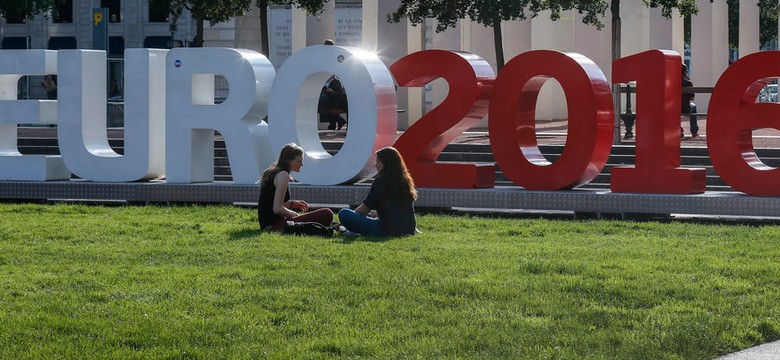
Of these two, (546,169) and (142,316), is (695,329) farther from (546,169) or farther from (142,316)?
(546,169)

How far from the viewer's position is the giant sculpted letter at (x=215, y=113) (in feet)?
57.2

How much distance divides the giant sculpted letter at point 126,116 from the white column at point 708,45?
24945 mm

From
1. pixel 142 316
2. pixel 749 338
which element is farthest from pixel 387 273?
pixel 749 338

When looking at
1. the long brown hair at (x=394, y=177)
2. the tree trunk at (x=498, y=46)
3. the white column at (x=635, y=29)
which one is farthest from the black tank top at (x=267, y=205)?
the white column at (x=635, y=29)

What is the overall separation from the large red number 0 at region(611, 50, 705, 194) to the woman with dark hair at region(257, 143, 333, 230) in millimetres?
4293

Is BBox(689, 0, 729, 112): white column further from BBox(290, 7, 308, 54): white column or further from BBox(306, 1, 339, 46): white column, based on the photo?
BBox(290, 7, 308, 54): white column

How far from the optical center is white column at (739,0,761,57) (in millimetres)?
40438

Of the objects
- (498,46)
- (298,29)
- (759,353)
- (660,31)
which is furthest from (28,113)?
(660,31)

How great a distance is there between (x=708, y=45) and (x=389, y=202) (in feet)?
98.0

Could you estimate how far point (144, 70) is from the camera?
18.2 m

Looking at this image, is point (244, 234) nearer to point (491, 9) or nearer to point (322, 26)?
point (491, 9)

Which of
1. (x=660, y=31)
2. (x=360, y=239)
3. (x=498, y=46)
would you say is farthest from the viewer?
(x=660, y=31)

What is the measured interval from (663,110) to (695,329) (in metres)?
8.02

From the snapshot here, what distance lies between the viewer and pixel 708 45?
4084 centimetres
